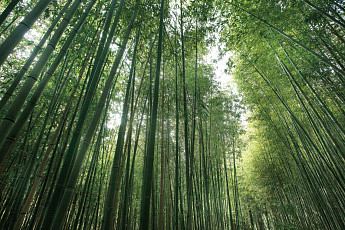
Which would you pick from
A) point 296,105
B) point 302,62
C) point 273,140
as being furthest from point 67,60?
point 273,140

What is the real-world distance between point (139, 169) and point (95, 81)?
5.67 meters

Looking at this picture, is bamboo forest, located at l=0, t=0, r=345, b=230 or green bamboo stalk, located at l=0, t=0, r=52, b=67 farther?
bamboo forest, located at l=0, t=0, r=345, b=230

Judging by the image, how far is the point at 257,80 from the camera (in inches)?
207

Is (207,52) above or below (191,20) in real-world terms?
above

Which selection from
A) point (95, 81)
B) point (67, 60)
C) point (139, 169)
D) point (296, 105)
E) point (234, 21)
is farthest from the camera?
point (139, 169)

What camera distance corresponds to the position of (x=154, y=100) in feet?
5.23

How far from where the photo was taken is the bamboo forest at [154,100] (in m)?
1.53

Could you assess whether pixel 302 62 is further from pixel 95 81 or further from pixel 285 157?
pixel 95 81

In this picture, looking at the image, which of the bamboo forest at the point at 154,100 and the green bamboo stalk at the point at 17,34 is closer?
the green bamboo stalk at the point at 17,34

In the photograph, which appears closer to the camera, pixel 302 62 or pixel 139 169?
pixel 302 62

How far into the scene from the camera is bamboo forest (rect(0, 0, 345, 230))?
5.01ft

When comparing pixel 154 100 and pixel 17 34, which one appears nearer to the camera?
pixel 17 34

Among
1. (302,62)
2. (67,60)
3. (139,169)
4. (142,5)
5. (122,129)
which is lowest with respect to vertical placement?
(122,129)

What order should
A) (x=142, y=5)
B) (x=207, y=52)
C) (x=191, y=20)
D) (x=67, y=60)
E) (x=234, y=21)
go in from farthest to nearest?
(x=207, y=52) < (x=234, y=21) < (x=191, y=20) < (x=67, y=60) < (x=142, y=5)
